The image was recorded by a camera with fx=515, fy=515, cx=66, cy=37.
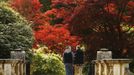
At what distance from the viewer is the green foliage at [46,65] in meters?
26.8

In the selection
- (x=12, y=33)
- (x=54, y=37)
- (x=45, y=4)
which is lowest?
(x=54, y=37)

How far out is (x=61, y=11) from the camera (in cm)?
2684

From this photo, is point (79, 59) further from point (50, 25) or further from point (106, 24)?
point (50, 25)

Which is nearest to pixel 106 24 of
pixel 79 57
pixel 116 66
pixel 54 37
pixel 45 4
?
pixel 79 57

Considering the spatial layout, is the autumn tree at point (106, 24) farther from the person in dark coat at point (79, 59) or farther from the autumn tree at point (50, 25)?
the autumn tree at point (50, 25)

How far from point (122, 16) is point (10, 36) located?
538 centimetres

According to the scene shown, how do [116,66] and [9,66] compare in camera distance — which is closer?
[9,66]

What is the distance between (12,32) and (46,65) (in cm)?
364

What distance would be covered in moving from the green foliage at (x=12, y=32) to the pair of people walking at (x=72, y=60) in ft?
7.63

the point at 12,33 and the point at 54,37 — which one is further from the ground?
the point at 12,33

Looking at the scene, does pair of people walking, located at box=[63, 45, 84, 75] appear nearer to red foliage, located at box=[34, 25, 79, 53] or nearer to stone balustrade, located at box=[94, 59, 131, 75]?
stone balustrade, located at box=[94, 59, 131, 75]

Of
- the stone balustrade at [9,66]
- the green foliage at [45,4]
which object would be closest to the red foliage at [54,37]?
the green foliage at [45,4]

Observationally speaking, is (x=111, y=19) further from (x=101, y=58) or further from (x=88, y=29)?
(x=101, y=58)

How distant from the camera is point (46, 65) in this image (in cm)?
2697
